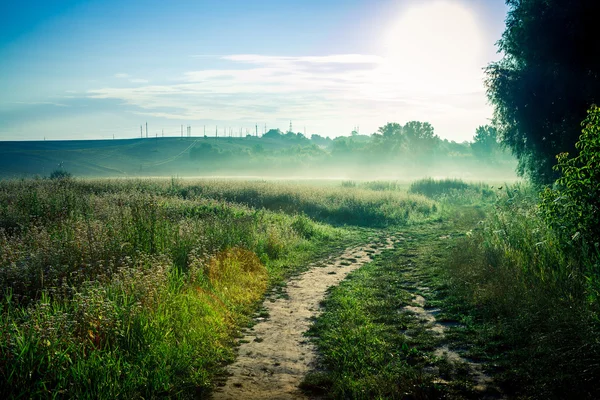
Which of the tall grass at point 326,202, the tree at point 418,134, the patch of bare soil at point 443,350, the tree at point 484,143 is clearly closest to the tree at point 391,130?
the tree at point 418,134

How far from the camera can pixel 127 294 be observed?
612 centimetres

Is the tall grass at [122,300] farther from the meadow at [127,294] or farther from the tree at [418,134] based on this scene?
the tree at [418,134]

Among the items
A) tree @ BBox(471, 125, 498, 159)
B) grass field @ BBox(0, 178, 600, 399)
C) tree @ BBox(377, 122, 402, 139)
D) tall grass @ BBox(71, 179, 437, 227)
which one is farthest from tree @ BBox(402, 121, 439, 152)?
grass field @ BBox(0, 178, 600, 399)

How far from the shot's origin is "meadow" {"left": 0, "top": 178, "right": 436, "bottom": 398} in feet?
14.3

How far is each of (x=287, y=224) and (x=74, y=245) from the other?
988 cm

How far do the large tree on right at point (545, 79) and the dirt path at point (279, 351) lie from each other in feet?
42.8

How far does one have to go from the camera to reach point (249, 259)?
10938 mm

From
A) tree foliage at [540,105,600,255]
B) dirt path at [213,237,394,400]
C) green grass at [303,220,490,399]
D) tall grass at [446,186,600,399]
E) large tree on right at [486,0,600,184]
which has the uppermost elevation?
large tree on right at [486,0,600,184]

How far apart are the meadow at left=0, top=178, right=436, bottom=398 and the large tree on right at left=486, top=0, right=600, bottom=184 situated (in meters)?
10.8

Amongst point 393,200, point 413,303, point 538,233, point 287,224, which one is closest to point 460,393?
point 413,303

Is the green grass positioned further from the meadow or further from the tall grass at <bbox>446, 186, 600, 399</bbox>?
the meadow

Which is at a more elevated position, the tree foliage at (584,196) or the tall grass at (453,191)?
the tree foliage at (584,196)

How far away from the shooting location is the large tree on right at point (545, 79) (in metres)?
15.3

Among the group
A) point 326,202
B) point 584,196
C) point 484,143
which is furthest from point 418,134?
point 584,196
